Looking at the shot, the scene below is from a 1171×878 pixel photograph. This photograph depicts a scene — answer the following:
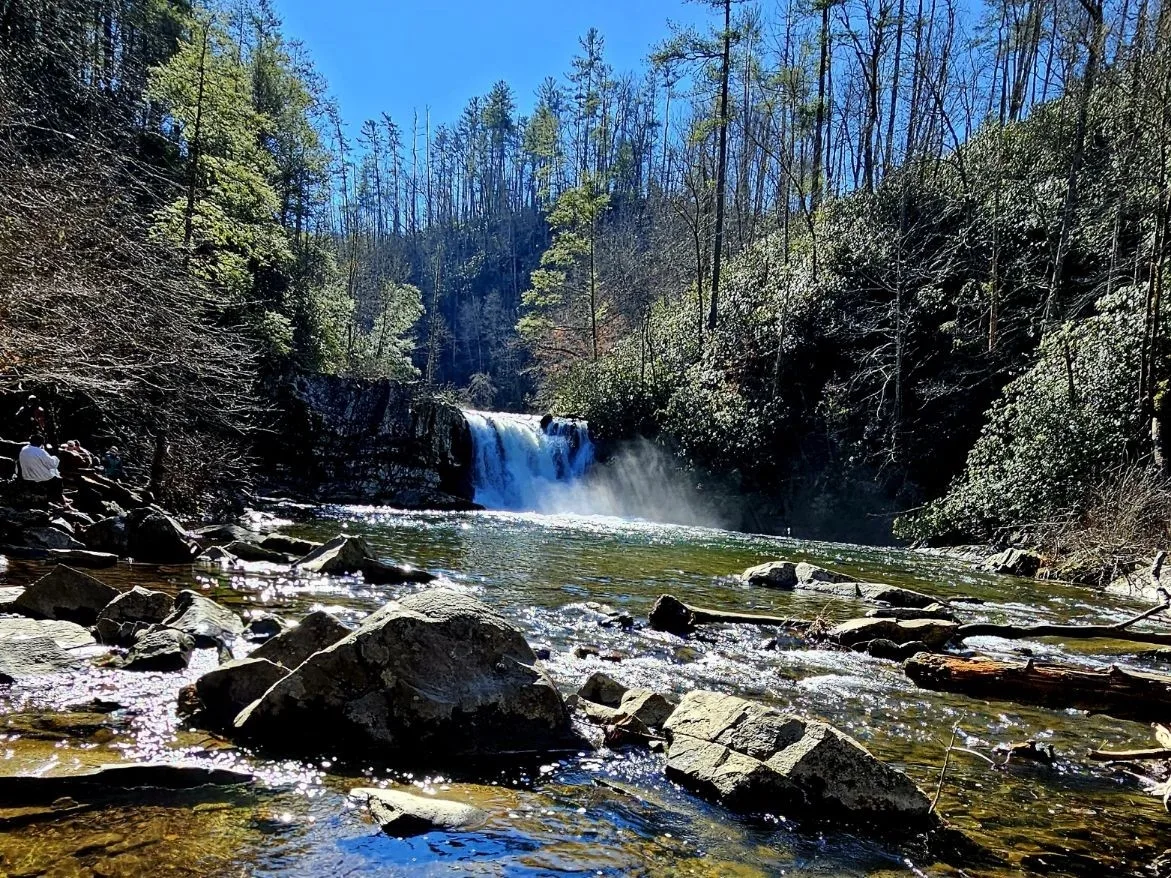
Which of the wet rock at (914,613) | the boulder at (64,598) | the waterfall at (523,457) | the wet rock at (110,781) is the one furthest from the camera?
the waterfall at (523,457)

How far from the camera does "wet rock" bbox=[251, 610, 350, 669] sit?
4.45 m

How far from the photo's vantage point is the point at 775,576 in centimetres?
1050

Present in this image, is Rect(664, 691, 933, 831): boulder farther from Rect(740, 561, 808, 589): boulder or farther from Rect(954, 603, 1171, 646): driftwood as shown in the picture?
Rect(740, 561, 808, 589): boulder

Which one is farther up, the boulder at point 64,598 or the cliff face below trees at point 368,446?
the cliff face below trees at point 368,446

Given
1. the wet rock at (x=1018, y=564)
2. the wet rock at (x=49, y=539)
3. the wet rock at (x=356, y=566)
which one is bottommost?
the wet rock at (x=1018, y=564)

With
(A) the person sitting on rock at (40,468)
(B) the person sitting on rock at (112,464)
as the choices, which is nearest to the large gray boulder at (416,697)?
(A) the person sitting on rock at (40,468)

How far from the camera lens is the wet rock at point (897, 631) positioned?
675 centimetres

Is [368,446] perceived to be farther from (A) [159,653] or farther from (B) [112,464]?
(A) [159,653]

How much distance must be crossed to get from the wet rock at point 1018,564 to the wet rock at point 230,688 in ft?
42.8

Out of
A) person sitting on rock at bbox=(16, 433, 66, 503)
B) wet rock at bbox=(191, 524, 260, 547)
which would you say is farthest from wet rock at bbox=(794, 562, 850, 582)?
person sitting on rock at bbox=(16, 433, 66, 503)

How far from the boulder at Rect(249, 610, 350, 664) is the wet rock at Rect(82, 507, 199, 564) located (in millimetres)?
5240

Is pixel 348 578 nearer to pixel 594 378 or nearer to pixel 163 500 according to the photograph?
pixel 163 500

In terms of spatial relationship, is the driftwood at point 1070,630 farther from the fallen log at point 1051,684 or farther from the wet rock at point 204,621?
the wet rock at point 204,621

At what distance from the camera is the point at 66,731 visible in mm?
3473
